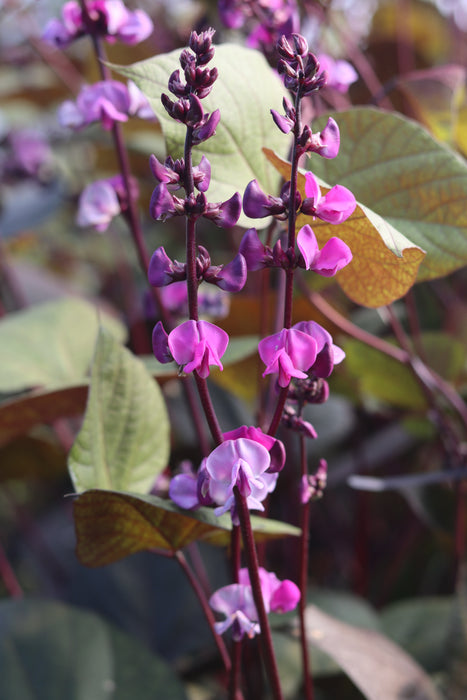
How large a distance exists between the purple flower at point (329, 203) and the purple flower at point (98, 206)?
17 cm

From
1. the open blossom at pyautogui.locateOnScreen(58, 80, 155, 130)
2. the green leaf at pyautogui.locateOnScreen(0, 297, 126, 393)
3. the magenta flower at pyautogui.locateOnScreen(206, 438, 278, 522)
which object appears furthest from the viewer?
the green leaf at pyautogui.locateOnScreen(0, 297, 126, 393)

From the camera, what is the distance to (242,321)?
0.61m

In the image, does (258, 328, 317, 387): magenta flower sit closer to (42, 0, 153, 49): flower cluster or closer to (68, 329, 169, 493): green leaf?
(68, 329, 169, 493): green leaf

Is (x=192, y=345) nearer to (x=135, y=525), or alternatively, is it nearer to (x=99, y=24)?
(x=135, y=525)

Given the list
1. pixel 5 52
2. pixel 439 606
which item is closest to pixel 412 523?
pixel 439 606

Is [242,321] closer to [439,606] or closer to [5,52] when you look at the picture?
[439,606]

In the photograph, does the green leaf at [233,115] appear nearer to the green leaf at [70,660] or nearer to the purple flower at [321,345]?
the purple flower at [321,345]

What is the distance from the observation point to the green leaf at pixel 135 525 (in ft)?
0.88

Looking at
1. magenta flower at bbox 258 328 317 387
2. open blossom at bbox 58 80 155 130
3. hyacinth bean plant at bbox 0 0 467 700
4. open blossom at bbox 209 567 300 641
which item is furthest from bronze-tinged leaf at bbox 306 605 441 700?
open blossom at bbox 58 80 155 130

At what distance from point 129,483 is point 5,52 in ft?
3.26

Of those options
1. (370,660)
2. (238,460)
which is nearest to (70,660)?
(370,660)

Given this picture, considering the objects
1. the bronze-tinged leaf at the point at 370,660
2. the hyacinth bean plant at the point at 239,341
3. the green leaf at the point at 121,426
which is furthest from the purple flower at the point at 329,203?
the bronze-tinged leaf at the point at 370,660

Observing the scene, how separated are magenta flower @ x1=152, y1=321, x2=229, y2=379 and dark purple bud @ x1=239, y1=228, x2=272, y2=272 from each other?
0.03 metres

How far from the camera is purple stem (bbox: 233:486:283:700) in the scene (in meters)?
0.22
